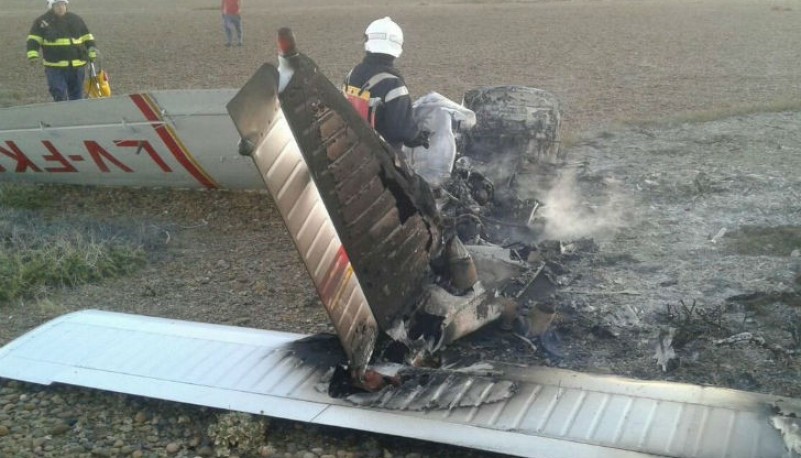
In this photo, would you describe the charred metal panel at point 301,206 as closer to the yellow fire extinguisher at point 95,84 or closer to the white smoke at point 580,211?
the white smoke at point 580,211

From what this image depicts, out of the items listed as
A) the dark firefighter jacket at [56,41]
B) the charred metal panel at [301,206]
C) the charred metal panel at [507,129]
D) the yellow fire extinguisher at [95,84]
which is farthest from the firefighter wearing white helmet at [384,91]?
the dark firefighter jacket at [56,41]

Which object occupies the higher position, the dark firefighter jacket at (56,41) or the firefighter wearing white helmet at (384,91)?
the firefighter wearing white helmet at (384,91)

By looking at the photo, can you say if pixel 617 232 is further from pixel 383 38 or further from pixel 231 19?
pixel 231 19

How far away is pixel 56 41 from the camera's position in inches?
412

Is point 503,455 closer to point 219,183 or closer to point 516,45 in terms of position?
point 219,183

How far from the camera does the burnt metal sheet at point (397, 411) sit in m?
3.49

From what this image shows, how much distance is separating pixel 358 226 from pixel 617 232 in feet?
11.5

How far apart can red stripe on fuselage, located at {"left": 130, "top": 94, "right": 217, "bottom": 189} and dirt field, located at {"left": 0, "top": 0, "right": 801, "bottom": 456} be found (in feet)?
0.74

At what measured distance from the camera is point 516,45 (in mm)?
19750

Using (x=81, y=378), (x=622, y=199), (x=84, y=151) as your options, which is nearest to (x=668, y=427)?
(x=81, y=378)

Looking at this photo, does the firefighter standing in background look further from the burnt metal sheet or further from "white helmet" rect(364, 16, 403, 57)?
the burnt metal sheet

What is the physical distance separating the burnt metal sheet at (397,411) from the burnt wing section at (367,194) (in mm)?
587

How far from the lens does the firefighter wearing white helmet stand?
19.4ft

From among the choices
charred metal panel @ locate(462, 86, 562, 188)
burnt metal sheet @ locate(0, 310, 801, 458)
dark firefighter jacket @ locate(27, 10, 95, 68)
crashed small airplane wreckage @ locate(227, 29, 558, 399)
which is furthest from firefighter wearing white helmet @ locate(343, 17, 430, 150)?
dark firefighter jacket @ locate(27, 10, 95, 68)
